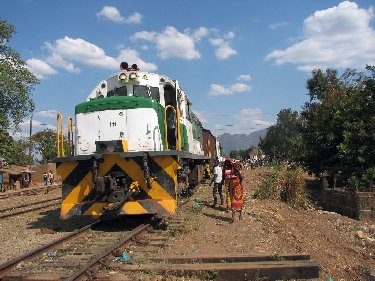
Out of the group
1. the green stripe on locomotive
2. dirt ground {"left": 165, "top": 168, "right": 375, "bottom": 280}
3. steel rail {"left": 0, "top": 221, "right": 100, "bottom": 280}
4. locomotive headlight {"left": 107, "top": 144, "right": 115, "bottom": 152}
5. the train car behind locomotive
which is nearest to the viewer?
steel rail {"left": 0, "top": 221, "right": 100, "bottom": 280}

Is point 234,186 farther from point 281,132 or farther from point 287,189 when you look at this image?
point 281,132

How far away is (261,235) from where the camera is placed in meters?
7.94

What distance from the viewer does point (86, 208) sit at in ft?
28.4

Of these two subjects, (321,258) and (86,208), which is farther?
(86,208)

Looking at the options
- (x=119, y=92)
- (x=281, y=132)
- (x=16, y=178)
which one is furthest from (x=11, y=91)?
(x=281, y=132)

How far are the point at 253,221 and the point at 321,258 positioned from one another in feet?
8.12

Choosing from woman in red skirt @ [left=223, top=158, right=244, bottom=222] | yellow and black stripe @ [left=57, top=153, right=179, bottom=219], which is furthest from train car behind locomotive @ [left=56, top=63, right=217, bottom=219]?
woman in red skirt @ [left=223, top=158, right=244, bottom=222]

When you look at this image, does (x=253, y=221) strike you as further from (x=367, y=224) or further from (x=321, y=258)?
(x=367, y=224)

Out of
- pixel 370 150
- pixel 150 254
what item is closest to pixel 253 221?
pixel 150 254

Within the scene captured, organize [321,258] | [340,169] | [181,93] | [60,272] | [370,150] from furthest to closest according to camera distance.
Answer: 1. [340,169]
2. [370,150]
3. [181,93]
4. [321,258]
5. [60,272]

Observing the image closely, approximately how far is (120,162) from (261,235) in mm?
3271

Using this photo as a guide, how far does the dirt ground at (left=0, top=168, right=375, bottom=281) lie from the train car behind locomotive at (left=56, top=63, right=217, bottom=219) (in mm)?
888

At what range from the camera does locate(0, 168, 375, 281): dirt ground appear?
22.9ft

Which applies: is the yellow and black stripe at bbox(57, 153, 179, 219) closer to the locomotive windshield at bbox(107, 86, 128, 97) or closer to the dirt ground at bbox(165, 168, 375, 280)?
the dirt ground at bbox(165, 168, 375, 280)
